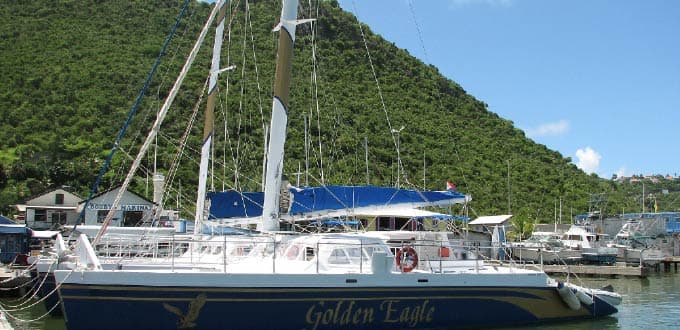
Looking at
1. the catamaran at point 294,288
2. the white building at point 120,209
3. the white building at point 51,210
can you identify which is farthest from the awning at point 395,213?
the white building at point 51,210

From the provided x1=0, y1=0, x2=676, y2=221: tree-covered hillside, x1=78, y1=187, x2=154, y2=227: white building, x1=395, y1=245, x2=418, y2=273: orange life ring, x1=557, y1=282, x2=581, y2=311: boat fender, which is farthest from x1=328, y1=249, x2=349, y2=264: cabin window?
x1=0, y1=0, x2=676, y2=221: tree-covered hillside

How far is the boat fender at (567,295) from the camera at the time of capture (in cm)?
2023

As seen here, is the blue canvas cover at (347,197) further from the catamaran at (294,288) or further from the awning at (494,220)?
the awning at (494,220)

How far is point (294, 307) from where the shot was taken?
15984 mm

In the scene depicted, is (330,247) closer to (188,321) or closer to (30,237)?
(188,321)

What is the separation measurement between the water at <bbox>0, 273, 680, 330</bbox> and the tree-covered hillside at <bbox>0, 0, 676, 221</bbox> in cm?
2033

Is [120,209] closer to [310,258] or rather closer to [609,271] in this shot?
[310,258]

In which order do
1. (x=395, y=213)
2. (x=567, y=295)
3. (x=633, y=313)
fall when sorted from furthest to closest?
(x=633, y=313), (x=395, y=213), (x=567, y=295)

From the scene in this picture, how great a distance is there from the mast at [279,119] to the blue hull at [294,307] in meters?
2.76

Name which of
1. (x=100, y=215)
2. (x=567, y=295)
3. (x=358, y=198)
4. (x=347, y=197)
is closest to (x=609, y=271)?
(x=567, y=295)

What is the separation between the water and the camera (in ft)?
68.3

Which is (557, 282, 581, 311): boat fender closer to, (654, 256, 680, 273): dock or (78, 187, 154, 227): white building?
(78, 187, 154, 227): white building

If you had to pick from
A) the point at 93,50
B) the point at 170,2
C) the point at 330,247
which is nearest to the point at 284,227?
the point at 330,247

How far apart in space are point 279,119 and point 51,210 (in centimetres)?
3013
